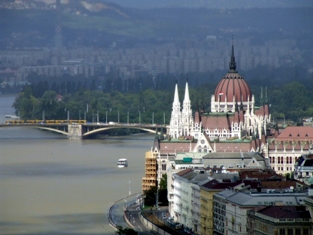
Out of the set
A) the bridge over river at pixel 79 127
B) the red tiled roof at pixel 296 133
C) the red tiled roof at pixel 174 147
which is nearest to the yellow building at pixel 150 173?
the red tiled roof at pixel 174 147

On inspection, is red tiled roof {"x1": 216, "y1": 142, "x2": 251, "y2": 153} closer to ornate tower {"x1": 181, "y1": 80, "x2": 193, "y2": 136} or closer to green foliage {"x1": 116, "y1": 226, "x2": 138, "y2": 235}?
ornate tower {"x1": 181, "y1": 80, "x2": 193, "y2": 136}

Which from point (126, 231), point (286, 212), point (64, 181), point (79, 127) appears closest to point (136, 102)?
point (79, 127)

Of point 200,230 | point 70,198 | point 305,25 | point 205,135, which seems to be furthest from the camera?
point 305,25

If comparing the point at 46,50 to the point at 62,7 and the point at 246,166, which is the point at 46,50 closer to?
the point at 62,7

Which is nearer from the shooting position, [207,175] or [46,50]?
[207,175]

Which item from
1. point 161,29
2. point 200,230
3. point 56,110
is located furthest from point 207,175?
point 161,29

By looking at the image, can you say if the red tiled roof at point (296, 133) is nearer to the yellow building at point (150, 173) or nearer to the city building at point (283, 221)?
the yellow building at point (150, 173)

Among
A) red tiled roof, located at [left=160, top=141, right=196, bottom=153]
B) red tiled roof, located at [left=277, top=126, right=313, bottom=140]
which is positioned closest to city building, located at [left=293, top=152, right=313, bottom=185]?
red tiled roof, located at [left=160, top=141, right=196, bottom=153]
